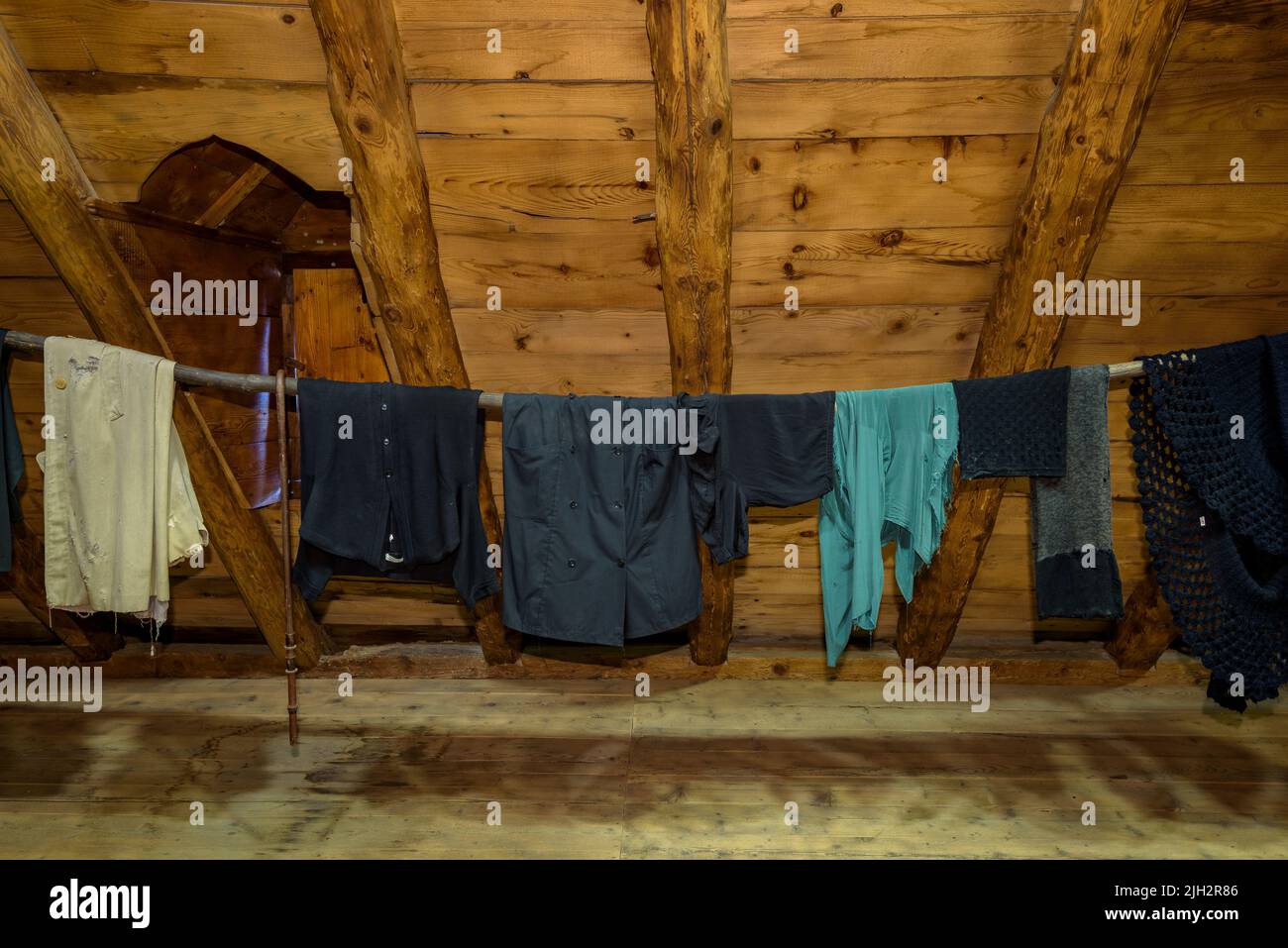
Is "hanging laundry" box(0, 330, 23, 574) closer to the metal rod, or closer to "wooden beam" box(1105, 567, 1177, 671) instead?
the metal rod

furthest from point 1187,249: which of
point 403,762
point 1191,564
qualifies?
point 403,762

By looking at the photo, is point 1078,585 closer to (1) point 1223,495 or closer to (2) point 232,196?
(1) point 1223,495

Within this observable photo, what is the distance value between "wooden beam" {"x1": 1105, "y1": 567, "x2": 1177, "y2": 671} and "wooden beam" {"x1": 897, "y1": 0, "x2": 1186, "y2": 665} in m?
0.76

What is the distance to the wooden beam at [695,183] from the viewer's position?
6.38 ft

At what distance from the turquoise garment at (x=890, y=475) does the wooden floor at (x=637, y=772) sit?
642 millimetres

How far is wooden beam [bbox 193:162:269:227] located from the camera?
272 cm

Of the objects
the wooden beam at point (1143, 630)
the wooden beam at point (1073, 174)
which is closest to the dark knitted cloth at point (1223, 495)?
the wooden beam at point (1073, 174)

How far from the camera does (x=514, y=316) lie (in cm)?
253

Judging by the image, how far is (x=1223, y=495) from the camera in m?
2.10

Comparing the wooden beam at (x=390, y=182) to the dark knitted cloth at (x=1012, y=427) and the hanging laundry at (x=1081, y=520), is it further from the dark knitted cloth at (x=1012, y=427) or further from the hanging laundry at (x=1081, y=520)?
the hanging laundry at (x=1081, y=520)

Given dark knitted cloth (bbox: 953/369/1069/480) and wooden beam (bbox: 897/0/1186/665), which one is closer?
wooden beam (bbox: 897/0/1186/665)

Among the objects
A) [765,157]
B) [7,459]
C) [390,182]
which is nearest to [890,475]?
[765,157]

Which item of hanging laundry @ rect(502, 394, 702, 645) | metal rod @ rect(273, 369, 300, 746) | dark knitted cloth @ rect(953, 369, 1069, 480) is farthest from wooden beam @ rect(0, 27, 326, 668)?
dark knitted cloth @ rect(953, 369, 1069, 480)

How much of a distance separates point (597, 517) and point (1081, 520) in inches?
53.4
